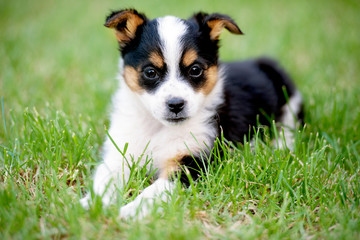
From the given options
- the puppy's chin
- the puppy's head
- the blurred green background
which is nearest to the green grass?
the blurred green background

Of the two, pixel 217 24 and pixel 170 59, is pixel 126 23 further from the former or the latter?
pixel 217 24

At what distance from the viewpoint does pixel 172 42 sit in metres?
2.90

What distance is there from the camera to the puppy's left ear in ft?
10.3

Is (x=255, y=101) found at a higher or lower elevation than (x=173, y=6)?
lower

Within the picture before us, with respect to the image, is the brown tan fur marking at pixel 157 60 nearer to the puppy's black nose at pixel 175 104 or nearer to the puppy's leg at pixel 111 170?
the puppy's black nose at pixel 175 104

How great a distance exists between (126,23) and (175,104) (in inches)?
38.7

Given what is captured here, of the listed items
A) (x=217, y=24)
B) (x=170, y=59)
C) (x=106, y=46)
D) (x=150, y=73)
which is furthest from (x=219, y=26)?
(x=106, y=46)

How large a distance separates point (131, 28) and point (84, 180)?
4.81 feet

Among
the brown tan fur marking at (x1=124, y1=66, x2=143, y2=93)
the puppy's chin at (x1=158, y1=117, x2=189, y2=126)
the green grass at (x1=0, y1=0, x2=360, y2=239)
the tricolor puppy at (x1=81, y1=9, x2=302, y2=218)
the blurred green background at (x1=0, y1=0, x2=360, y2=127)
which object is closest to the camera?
the green grass at (x1=0, y1=0, x2=360, y2=239)

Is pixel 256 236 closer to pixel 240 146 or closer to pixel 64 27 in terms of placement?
pixel 240 146

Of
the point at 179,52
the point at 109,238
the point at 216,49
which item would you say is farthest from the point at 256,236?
the point at 216,49

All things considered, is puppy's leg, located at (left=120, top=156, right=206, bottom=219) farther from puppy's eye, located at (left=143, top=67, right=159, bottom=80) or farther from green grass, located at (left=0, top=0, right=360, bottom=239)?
puppy's eye, located at (left=143, top=67, right=159, bottom=80)

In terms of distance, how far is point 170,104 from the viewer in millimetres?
2807

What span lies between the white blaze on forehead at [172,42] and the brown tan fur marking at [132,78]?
1.18ft
